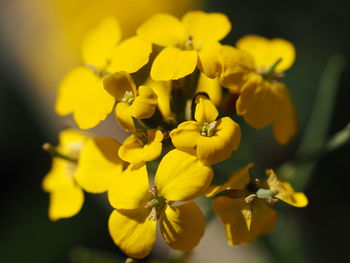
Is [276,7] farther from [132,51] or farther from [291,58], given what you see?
[132,51]

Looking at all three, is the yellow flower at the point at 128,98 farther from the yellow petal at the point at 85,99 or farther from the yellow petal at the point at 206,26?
the yellow petal at the point at 206,26

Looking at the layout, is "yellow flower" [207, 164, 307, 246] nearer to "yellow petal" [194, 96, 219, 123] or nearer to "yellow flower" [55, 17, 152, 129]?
"yellow petal" [194, 96, 219, 123]

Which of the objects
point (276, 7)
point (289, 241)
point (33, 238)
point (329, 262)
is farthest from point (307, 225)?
point (33, 238)

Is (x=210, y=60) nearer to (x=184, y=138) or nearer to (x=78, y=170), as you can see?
(x=184, y=138)

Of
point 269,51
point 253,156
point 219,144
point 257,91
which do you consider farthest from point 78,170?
point 253,156

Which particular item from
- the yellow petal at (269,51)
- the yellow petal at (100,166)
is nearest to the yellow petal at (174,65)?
the yellow petal at (100,166)

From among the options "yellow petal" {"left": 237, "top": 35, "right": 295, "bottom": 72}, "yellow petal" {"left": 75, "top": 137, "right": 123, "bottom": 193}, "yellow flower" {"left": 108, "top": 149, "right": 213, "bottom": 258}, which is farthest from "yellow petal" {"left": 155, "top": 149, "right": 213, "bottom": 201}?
"yellow petal" {"left": 237, "top": 35, "right": 295, "bottom": 72}

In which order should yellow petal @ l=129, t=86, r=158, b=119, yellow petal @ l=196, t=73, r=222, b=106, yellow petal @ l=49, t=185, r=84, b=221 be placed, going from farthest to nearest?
yellow petal @ l=196, t=73, r=222, b=106 → yellow petal @ l=49, t=185, r=84, b=221 → yellow petal @ l=129, t=86, r=158, b=119
